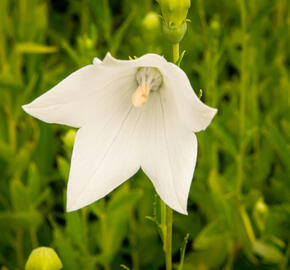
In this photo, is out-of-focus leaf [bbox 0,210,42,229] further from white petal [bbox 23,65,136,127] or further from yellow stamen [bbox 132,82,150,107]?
yellow stamen [bbox 132,82,150,107]

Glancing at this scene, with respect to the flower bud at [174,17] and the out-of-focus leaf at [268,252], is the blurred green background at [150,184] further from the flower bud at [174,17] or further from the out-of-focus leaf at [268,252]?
the flower bud at [174,17]

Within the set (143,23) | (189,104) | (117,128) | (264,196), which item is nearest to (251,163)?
(264,196)

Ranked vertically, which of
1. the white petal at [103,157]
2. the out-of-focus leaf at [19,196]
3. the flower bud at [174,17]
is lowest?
the out-of-focus leaf at [19,196]

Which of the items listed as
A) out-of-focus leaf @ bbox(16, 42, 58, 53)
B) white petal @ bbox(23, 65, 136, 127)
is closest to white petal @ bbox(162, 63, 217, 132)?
white petal @ bbox(23, 65, 136, 127)

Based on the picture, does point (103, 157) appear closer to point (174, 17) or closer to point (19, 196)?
point (174, 17)

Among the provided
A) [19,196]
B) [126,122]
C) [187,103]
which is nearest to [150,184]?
[19,196]

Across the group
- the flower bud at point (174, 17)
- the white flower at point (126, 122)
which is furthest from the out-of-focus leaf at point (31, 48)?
the flower bud at point (174, 17)
